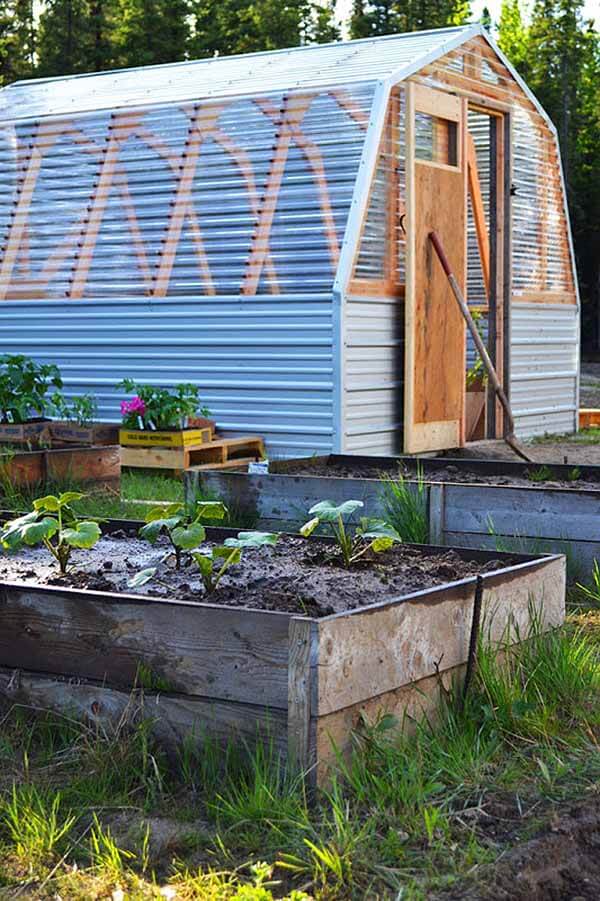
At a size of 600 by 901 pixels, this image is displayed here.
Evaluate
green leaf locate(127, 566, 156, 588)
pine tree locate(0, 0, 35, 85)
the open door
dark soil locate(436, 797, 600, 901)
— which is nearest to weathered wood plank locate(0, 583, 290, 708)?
green leaf locate(127, 566, 156, 588)

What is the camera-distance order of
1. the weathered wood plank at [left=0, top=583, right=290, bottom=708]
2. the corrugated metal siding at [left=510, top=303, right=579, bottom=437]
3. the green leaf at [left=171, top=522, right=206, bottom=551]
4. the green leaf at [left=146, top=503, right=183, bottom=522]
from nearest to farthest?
the weathered wood plank at [left=0, top=583, right=290, bottom=708], the green leaf at [left=171, top=522, right=206, bottom=551], the green leaf at [left=146, top=503, right=183, bottom=522], the corrugated metal siding at [left=510, top=303, right=579, bottom=437]

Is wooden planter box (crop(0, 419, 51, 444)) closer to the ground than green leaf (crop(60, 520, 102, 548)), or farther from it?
closer to the ground

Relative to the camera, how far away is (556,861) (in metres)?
2.84

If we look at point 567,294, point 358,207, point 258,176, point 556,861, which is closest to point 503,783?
point 556,861

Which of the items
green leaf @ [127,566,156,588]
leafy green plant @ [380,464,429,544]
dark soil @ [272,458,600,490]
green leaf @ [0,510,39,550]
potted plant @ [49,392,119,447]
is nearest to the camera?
green leaf @ [127,566,156,588]

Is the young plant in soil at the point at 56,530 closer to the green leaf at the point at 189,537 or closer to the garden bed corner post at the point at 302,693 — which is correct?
the green leaf at the point at 189,537

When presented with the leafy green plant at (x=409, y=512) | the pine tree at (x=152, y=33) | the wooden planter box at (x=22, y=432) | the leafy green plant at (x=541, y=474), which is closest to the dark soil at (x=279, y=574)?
the leafy green plant at (x=409, y=512)

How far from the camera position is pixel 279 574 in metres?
4.14

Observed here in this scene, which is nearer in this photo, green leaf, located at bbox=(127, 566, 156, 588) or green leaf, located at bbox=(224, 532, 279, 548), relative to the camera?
green leaf, located at bbox=(127, 566, 156, 588)

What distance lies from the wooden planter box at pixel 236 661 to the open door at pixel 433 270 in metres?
5.95

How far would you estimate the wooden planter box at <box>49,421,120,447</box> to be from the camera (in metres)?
9.31

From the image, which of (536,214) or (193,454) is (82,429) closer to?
(193,454)

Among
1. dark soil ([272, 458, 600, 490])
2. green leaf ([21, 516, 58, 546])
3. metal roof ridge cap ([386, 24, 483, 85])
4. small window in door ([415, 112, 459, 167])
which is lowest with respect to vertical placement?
dark soil ([272, 458, 600, 490])

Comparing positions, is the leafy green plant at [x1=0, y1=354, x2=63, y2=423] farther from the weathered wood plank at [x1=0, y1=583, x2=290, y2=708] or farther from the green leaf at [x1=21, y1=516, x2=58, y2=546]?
the weathered wood plank at [x1=0, y1=583, x2=290, y2=708]
